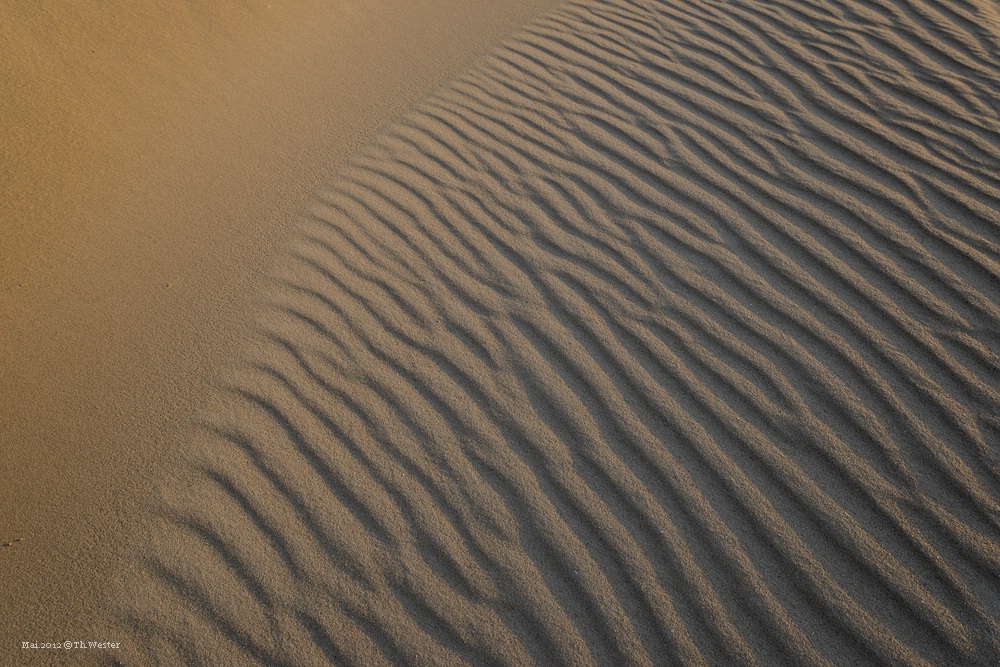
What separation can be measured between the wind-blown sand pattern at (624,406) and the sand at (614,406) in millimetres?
12

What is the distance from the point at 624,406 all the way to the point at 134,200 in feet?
Answer: 9.11

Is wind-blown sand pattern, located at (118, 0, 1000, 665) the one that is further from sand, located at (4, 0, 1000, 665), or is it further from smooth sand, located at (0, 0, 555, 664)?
smooth sand, located at (0, 0, 555, 664)

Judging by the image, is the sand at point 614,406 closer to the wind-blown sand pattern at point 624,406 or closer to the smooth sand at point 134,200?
the wind-blown sand pattern at point 624,406

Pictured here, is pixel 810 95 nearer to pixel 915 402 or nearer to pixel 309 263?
pixel 915 402

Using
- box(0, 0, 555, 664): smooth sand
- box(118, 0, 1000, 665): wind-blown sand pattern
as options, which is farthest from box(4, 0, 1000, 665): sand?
box(0, 0, 555, 664): smooth sand

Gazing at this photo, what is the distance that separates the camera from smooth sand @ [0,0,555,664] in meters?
2.44

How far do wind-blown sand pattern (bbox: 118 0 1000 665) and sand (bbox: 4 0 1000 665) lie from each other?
1 centimetres

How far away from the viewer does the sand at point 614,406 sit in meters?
2.18

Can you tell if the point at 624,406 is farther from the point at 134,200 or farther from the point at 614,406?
the point at 134,200

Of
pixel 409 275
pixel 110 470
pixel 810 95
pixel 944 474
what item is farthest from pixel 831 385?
pixel 110 470

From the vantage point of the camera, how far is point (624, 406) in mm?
2695

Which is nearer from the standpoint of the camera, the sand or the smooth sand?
the sand

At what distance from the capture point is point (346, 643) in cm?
214

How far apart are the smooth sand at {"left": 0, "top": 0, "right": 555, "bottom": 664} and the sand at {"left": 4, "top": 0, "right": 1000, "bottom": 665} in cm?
15
